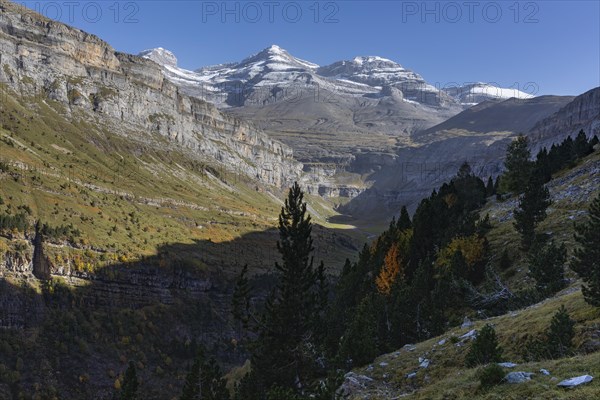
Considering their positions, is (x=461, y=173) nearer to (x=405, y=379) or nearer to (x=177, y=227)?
(x=405, y=379)

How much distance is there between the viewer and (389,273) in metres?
56.0

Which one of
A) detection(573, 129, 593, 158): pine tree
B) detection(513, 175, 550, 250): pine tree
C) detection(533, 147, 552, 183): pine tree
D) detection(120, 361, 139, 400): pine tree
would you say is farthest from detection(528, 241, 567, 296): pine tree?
detection(573, 129, 593, 158): pine tree

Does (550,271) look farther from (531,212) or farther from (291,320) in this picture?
(291,320)

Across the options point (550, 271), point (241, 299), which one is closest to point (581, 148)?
point (550, 271)

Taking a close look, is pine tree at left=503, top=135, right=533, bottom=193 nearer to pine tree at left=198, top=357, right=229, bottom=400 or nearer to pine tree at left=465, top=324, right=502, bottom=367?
pine tree at left=465, top=324, right=502, bottom=367

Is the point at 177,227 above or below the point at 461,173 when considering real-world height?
below

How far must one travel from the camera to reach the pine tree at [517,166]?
80.6 metres

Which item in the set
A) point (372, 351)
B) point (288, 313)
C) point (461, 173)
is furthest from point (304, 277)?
point (461, 173)

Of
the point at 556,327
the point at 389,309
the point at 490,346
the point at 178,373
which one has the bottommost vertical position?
the point at 178,373

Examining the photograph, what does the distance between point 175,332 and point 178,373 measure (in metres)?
16.1

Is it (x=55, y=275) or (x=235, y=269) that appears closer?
(x=55, y=275)

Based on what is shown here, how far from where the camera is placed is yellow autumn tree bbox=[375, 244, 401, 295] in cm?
5422

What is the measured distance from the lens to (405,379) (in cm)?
2427

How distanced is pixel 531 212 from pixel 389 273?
18.7m
